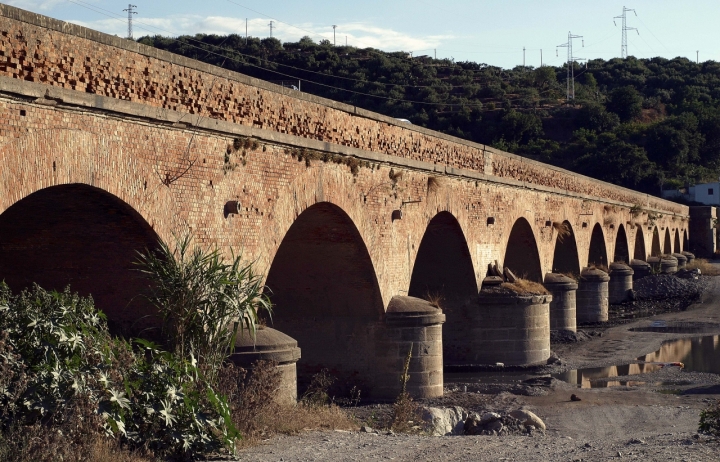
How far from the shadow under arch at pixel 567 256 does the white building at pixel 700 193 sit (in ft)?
130

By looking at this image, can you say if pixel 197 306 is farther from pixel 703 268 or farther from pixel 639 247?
pixel 703 268

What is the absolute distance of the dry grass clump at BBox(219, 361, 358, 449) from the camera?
26.9 feet

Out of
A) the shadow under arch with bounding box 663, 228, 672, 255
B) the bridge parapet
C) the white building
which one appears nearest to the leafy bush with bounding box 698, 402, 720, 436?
the bridge parapet

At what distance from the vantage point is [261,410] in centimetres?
857

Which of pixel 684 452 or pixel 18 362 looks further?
pixel 684 452

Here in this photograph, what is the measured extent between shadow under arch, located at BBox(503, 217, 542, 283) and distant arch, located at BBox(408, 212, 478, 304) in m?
4.64

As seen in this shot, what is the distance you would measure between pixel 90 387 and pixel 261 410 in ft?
7.60

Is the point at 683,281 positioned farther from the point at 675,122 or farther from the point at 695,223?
the point at 675,122

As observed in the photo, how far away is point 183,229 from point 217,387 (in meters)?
1.82

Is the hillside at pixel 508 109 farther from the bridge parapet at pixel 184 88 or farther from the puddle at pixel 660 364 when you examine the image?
the bridge parapet at pixel 184 88

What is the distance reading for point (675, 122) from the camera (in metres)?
72.2

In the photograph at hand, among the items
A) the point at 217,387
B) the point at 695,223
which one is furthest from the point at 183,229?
the point at 695,223

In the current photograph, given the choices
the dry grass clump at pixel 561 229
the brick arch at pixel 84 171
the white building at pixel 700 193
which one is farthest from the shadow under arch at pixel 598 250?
the white building at pixel 700 193

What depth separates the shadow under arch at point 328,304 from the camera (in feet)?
45.8
